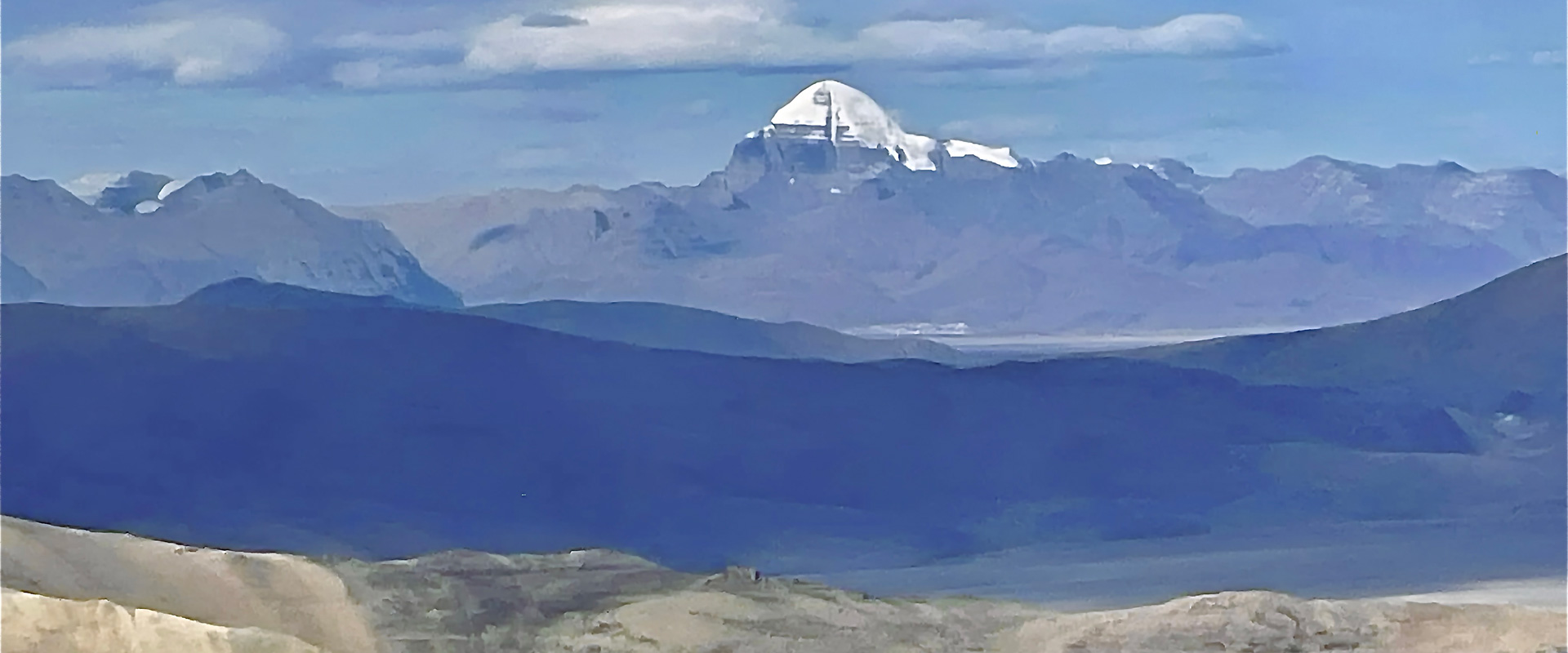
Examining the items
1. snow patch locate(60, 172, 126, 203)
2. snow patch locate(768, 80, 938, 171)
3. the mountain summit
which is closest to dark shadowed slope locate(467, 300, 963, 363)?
the mountain summit

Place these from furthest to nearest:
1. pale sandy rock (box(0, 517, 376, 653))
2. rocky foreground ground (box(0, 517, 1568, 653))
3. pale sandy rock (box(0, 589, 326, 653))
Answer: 1. rocky foreground ground (box(0, 517, 1568, 653))
2. pale sandy rock (box(0, 517, 376, 653))
3. pale sandy rock (box(0, 589, 326, 653))

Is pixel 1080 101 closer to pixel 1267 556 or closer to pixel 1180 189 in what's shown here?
pixel 1180 189

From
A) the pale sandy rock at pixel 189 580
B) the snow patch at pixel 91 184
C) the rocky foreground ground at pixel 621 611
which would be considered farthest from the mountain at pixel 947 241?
the pale sandy rock at pixel 189 580

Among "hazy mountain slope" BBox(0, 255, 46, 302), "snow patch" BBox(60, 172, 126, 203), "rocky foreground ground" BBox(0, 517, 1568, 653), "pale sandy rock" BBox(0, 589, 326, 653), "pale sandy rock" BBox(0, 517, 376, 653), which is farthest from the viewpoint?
"hazy mountain slope" BBox(0, 255, 46, 302)

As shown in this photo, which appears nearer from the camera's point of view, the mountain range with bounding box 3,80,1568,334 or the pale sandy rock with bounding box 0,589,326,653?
the pale sandy rock with bounding box 0,589,326,653

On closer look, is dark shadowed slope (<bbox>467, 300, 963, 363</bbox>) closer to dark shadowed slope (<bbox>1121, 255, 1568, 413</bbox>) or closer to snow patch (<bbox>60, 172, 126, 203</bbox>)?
dark shadowed slope (<bbox>1121, 255, 1568, 413</bbox>)

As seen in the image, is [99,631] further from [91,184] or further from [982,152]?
[982,152]

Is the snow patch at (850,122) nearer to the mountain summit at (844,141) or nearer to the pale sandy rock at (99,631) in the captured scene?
the mountain summit at (844,141)
